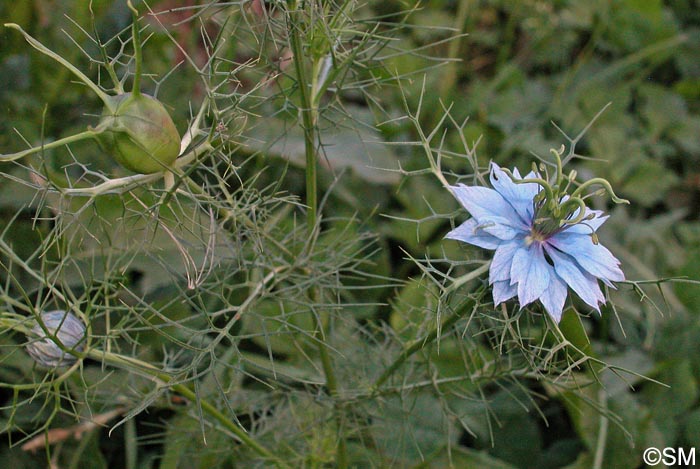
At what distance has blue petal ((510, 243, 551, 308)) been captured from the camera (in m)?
0.58

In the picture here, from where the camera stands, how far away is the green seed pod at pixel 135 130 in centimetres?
58

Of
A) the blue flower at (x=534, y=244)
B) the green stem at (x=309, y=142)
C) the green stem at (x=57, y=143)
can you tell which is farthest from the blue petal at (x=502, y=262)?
the green stem at (x=57, y=143)

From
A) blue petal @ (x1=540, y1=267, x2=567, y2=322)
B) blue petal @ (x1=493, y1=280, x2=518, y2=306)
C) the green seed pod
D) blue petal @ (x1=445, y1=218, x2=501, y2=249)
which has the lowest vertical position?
blue petal @ (x1=540, y1=267, x2=567, y2=322)

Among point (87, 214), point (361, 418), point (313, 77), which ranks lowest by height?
point (361, 418)

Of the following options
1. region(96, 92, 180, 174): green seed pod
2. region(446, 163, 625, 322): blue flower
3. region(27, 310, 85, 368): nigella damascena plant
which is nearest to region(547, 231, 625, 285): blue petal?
region(446, 163, 625, 322): blue flower

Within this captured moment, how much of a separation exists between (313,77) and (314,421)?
1.55 feet

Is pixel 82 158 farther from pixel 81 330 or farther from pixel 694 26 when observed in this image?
pixel 694 26

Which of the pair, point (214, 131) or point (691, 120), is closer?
point (214, 131)

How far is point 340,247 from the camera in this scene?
1.05 meters

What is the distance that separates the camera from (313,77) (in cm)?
82

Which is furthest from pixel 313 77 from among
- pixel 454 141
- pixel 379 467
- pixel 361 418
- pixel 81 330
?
pixel 454 141

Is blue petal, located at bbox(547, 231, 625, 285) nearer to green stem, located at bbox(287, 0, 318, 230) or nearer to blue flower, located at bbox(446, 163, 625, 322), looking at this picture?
blue flower, located at bbox(446, 163, 625, 322)

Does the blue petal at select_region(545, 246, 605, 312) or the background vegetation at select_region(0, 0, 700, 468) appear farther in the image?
the background vegetation at select_region(0, 0, 700, 468)

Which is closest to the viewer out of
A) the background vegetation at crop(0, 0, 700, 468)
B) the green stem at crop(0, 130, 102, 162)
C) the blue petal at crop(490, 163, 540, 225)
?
the green stem at crop(0, 130, 102, 162)
